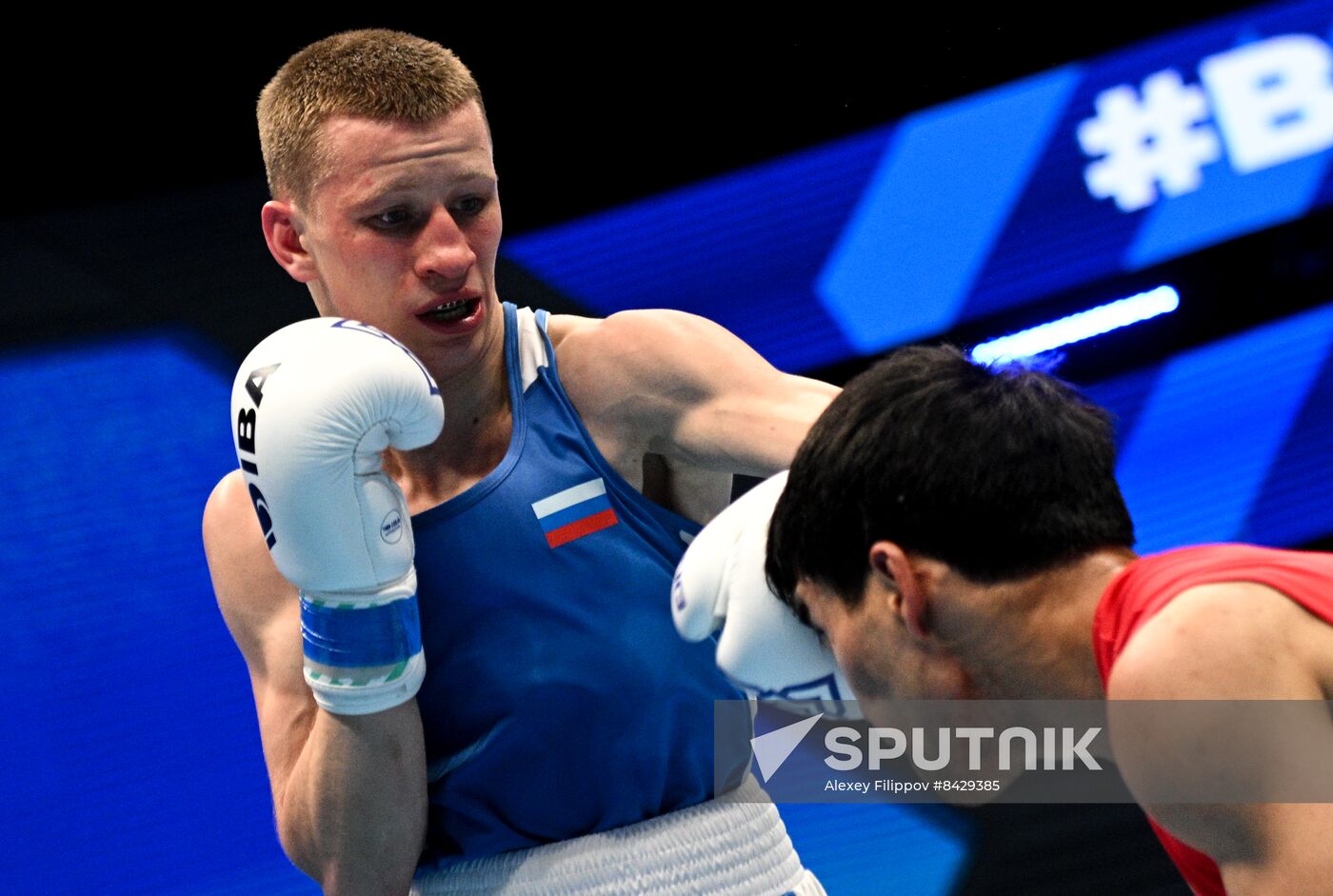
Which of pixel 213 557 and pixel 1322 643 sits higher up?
pixel 1322 643

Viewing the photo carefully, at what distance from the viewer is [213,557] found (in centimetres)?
218

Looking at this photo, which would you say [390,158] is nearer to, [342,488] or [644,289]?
[342,488]

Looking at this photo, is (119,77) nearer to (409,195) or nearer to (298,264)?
(298,264)

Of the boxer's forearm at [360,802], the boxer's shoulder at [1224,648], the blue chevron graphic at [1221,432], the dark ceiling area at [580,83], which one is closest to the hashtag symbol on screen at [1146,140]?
the dark ceiling area at [580,83]

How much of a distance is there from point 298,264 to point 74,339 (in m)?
1.20

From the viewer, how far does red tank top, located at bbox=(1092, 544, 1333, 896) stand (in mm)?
1240

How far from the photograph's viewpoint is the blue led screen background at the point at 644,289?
3117mm

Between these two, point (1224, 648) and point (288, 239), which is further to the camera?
point (288, 239)

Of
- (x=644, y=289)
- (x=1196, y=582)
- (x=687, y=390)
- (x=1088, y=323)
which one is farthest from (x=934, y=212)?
(x=1196, y=582)

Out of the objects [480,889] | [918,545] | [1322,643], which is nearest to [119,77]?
[480,889]

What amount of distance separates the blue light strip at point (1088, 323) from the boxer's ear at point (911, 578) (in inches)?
78.9

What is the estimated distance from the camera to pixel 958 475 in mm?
1392

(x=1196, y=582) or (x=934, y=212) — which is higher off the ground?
(x=1196, y=582)

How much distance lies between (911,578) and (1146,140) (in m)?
2.33
